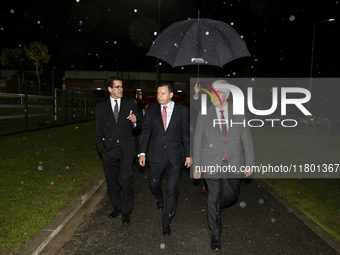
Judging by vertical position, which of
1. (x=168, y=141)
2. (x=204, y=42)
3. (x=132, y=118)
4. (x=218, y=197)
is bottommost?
(x=218, y=197)

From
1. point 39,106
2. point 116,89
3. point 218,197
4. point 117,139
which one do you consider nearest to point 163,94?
point 116,89

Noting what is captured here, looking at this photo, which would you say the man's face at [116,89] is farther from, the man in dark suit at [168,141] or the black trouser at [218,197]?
the black trouser at [218,197]

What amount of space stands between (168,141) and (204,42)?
202cm

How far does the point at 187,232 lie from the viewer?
14.0 feet

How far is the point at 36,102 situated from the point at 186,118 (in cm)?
1422

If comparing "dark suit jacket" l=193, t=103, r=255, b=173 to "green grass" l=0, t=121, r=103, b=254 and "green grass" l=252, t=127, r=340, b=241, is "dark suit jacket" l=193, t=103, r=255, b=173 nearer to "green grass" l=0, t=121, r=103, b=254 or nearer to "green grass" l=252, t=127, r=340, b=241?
"green grass" l=252, t=127, r=340, b=241

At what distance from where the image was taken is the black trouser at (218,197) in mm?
3812

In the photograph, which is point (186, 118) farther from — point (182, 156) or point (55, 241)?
point (55, 241)

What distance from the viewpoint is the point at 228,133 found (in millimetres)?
3832

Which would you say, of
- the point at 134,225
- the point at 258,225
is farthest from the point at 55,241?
the point at 258,225

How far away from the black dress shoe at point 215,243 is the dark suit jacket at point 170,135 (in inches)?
44.8

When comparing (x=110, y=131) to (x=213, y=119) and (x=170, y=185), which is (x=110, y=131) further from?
(x=213, y=119)

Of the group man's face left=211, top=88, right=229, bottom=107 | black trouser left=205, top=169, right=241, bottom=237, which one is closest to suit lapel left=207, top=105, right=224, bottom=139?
man's face left=211, top=88, right=229, bottom=107

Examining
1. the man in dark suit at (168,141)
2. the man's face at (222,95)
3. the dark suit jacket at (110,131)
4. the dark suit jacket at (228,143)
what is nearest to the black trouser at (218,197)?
the dark suit jacket at (228,143)
